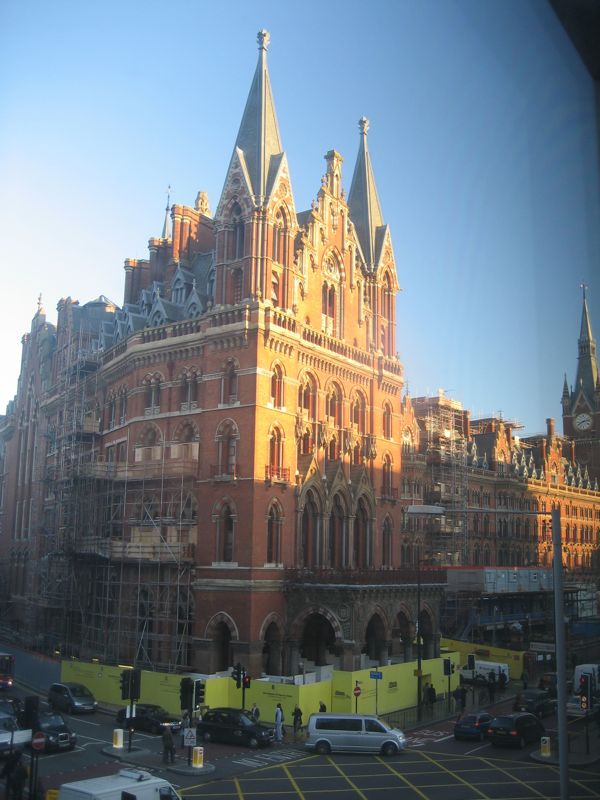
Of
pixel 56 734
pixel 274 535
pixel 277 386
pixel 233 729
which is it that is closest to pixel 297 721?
pixel 233 729

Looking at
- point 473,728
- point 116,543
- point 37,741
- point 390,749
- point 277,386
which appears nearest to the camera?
point 37,741

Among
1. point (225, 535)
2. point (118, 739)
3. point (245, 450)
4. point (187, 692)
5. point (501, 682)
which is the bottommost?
point (501, 682)

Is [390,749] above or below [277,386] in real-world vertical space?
below

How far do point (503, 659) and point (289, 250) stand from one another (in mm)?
30972

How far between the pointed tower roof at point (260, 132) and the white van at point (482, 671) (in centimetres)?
3130

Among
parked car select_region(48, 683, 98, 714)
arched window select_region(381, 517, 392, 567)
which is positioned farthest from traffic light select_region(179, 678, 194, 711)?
arched window select_region(381, 517, 392, 567)

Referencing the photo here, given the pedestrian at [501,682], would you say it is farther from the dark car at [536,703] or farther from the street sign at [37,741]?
the street sign at [37,741]

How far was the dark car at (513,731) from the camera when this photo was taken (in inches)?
1259

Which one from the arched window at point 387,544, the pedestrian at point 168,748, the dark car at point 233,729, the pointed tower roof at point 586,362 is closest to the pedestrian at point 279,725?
the dark car at point 233,729

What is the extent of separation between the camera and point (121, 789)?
17.4 metres

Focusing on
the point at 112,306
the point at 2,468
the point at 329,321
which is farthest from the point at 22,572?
the point at 329,321

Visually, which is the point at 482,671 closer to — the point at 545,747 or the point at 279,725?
the point at 279,725

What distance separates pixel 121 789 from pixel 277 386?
3026 cm

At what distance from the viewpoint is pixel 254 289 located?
4581cm
